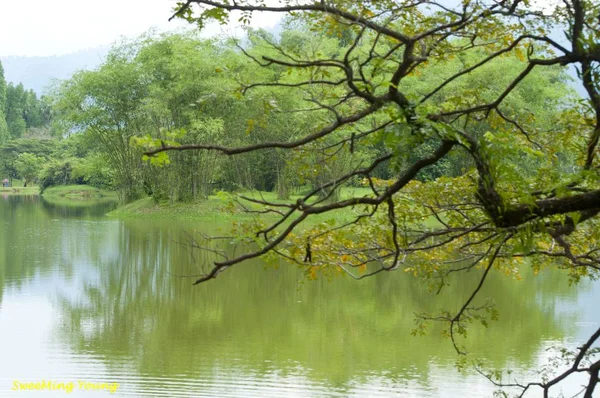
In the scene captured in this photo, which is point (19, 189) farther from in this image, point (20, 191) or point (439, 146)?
point (439, 146)

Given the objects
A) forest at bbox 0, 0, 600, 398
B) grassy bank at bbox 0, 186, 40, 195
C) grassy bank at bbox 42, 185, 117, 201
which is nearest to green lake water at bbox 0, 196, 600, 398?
forest at bbox 0, 0, 600, 398

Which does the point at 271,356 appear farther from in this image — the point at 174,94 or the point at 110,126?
the point at 110,126

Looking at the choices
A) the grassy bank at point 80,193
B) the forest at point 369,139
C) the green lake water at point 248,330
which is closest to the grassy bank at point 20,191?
the forest at point 369,139

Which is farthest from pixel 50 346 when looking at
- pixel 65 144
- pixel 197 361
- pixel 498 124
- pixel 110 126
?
pixel 65 144

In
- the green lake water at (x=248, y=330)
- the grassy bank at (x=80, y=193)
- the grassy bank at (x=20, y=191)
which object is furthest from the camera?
the grassy bank at (x=20, y=191)

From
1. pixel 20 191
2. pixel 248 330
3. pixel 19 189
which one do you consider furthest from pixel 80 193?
pixel 248 330

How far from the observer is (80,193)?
36.3 meters

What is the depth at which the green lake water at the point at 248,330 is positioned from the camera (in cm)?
614

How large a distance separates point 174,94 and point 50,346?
14070mm

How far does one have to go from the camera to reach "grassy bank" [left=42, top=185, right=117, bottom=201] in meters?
36.0

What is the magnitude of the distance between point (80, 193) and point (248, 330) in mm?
30113

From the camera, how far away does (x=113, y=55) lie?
22.9 metres

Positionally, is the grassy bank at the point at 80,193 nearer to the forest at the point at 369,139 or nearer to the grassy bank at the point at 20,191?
the forest at the point at 369,139

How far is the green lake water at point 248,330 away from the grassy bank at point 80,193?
2328 centimetres
